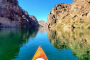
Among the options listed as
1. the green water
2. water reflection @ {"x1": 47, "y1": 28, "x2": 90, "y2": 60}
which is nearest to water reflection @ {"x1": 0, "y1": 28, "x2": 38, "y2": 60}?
the green water

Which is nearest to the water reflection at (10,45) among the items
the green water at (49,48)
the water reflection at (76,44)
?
the green water at (49,48)

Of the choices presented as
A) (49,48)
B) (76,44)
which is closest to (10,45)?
(49,48)

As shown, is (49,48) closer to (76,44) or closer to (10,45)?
(76,44)

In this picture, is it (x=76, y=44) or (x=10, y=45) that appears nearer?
(x=10, y=45)

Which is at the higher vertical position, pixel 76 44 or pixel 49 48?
pixel 76 44

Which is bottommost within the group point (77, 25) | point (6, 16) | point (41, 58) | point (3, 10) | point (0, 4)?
point (41, 58)

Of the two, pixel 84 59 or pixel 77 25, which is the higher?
pixel 77 25

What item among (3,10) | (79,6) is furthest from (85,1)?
(3,10)

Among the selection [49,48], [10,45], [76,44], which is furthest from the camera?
[76,44]

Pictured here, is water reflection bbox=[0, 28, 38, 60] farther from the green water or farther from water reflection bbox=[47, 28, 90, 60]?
water reflection bbox=[47, 28, 90, 60]

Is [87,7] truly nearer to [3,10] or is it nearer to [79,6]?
[79,6]

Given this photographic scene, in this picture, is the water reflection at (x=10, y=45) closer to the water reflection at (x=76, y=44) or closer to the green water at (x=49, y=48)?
the green water at (x=49, y=48)

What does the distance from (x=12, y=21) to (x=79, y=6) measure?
13969 centimetres

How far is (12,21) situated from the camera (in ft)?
438
